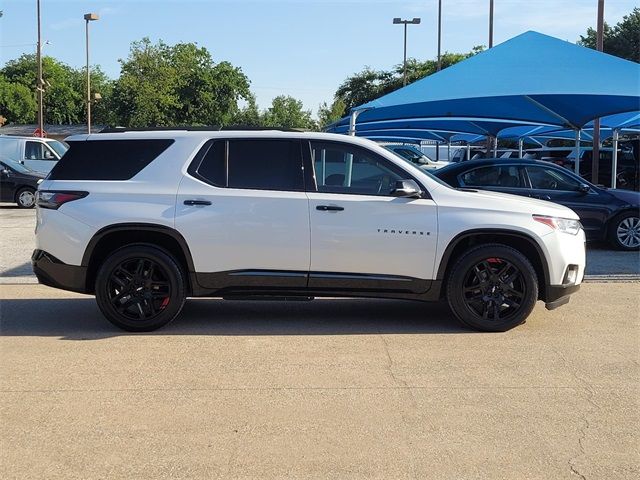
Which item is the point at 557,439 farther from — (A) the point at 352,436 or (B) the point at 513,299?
(B) the point at 513,299

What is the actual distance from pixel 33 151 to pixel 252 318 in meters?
16.5

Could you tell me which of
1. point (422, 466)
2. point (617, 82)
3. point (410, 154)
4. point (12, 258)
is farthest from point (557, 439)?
point (410, 154)

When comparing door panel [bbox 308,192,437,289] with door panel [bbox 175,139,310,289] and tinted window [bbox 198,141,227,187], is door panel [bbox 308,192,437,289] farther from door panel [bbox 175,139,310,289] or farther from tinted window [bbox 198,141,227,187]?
tinted window [bbox 198,141,227,187]

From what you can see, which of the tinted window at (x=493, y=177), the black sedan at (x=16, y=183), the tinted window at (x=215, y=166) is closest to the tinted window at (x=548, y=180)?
the tinted window at (x=493, y=177)

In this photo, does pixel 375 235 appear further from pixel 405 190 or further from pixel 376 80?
pixel 376 80

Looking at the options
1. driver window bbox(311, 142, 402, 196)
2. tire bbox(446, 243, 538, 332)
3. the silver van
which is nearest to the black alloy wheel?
tire bbox(446, 243, 538, 332)

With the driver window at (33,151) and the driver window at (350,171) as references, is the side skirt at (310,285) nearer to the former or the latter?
the driver window at (350,171)

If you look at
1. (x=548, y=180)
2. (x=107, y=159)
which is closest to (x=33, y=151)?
(x=548, y=180)

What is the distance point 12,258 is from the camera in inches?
440

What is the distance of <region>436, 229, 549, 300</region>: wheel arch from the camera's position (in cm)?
683

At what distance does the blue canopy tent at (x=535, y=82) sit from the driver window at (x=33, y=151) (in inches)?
442

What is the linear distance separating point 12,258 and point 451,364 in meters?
7.70

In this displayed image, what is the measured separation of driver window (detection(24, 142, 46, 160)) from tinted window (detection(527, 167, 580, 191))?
1504 cm

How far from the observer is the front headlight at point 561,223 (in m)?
6.92
